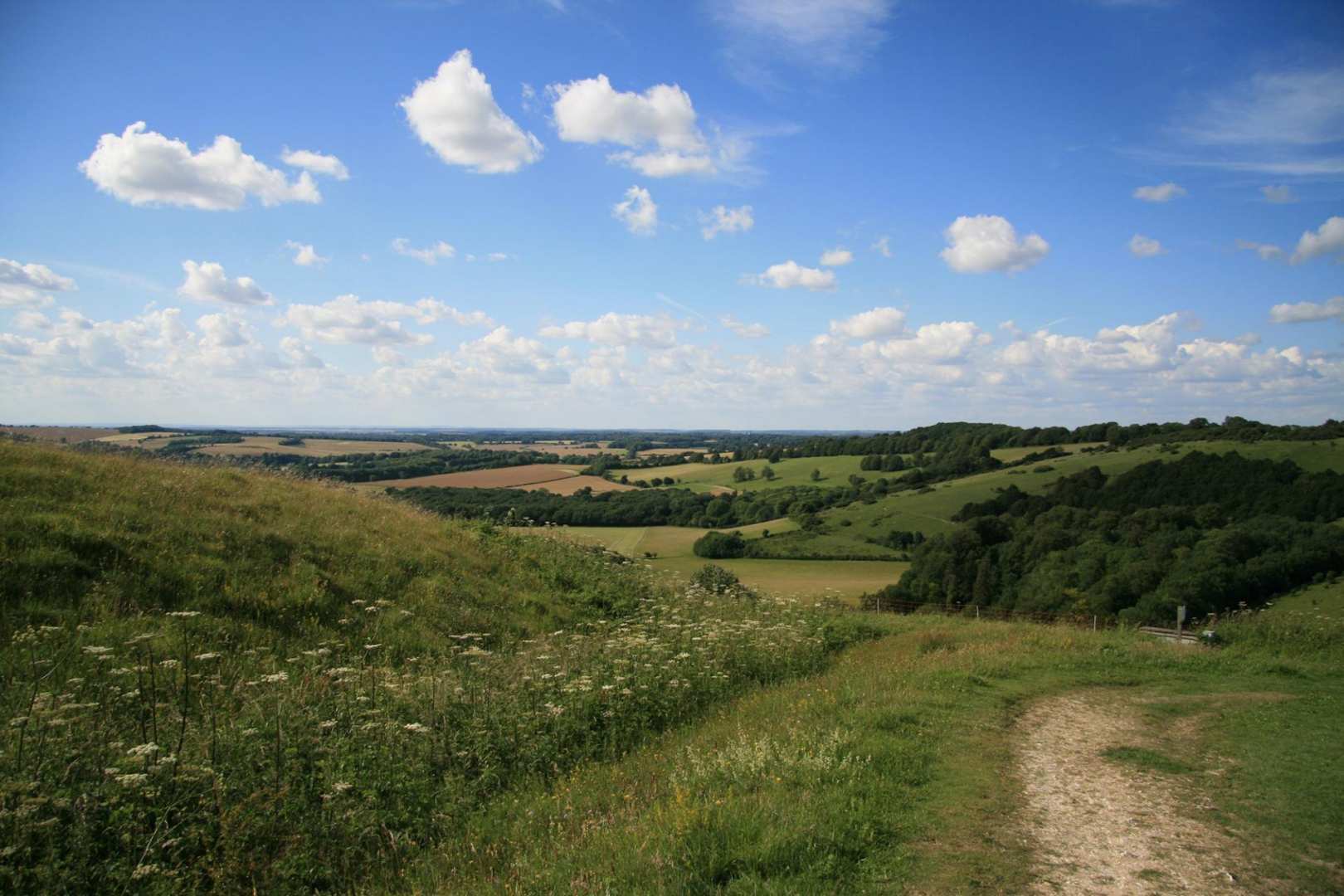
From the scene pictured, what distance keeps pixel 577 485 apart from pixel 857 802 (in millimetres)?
67430

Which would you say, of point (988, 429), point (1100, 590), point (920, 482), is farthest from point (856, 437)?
point (1100, 590)

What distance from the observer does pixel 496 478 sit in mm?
59875

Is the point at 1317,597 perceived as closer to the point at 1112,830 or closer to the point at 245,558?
the point at 1112,830

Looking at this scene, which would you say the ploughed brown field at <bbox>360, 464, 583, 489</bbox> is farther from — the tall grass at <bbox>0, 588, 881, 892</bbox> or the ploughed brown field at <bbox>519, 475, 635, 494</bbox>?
the tall grass at <bbox>0, 588, 881, 892</bbox>

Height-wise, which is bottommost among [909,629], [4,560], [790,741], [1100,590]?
[1100,590]

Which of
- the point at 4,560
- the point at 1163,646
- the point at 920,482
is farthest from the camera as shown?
the point at 920,482

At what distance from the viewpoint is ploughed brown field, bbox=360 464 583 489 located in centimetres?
4694

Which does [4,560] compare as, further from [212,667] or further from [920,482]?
[920,482]

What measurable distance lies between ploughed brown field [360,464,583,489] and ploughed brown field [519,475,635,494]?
0.55 m

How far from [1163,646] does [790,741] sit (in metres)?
11.5

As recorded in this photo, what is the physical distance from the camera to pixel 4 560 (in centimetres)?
878

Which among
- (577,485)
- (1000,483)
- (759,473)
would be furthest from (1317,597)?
(759,473)

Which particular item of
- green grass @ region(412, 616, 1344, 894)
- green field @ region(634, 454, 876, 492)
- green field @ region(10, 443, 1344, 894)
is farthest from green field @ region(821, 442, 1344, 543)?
green grass @ region(412, 616, 1344, 894)

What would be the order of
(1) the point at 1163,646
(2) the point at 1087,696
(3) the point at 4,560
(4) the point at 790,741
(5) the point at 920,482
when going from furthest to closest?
(5) the point at 920,482 < (1) the point at 1163,646 < (2) the point at 1087,696 < (3) the point at 4,560 < (4) the point at 790,741
